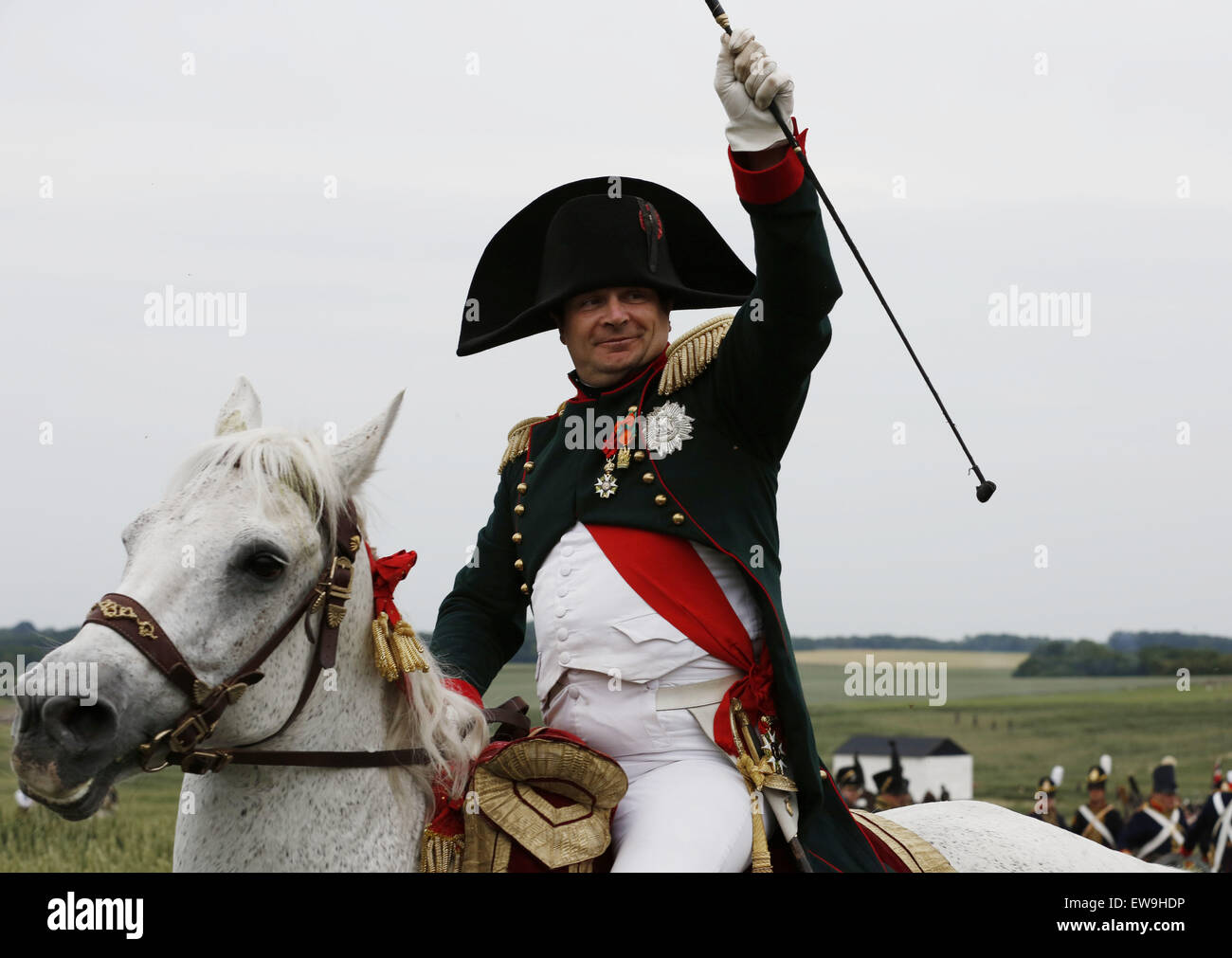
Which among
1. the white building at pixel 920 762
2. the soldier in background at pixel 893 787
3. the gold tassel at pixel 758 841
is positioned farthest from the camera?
the white building at pixel 920 762

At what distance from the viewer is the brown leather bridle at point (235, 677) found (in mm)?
3375

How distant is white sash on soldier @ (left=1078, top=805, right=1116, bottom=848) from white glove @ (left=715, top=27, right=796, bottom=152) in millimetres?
12385

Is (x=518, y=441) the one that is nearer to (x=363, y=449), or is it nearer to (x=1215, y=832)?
(x=363, y=449)

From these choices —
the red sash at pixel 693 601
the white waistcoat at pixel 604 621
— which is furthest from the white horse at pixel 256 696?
the red sash at pixel 693 601

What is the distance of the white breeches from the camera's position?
4.04m

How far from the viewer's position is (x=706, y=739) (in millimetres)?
4355

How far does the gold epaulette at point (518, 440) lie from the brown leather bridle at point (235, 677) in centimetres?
131

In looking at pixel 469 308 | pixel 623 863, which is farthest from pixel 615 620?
pixel 469 308

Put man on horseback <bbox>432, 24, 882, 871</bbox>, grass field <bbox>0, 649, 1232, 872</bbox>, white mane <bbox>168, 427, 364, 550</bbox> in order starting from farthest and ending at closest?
grass field <bbox>0, 649, 1232, 872</bbox>
man on horseback <bbox>432, 24, 882, 871</bbox>
white mane <bbox>168, 427, 364, 550</bbox>

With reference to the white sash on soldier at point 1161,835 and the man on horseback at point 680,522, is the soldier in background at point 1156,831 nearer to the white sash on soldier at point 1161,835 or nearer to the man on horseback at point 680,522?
the white sash on soldier at point 1161,835

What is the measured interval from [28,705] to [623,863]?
5.78 feet

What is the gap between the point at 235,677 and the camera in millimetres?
3596

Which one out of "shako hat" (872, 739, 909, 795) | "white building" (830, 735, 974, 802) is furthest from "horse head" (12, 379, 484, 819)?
"white building" (830, 735, 974, 802)

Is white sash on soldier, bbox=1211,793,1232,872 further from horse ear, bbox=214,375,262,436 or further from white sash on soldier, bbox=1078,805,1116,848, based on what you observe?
horse ear, bbox=214,375,262,436
